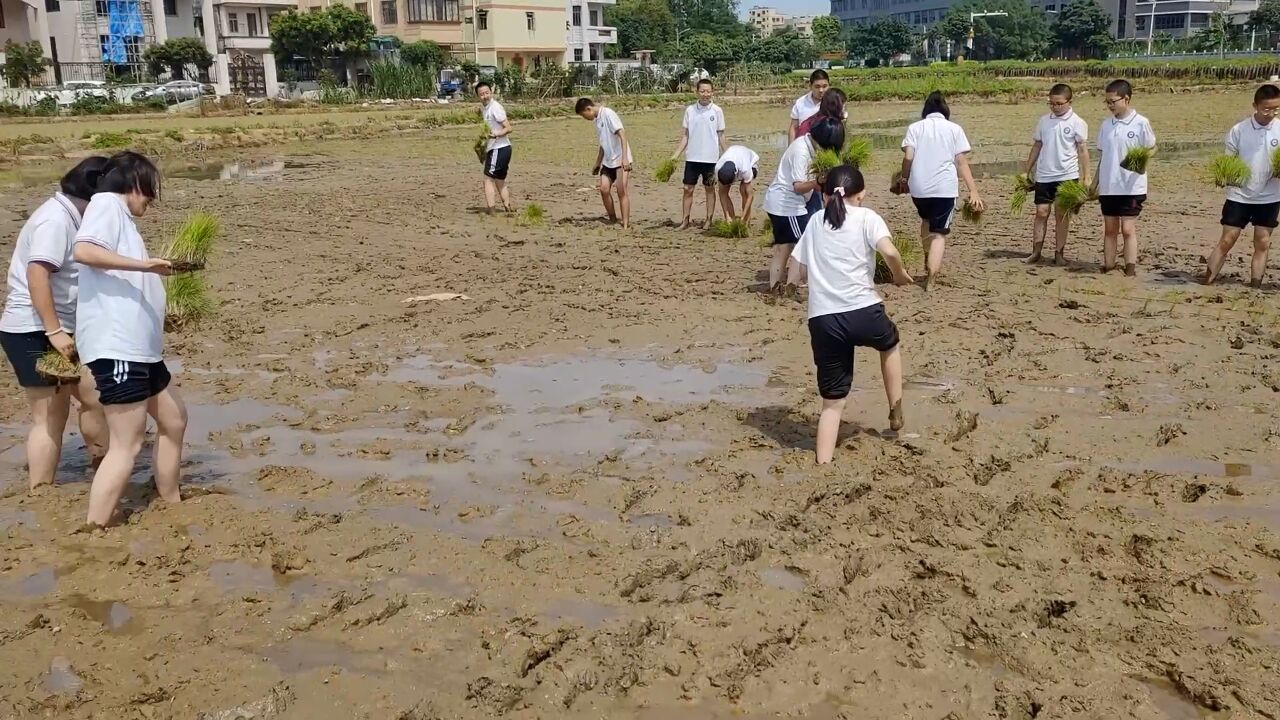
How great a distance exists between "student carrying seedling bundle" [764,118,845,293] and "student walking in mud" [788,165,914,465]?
8.84ft

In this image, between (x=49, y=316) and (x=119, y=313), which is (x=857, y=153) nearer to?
(x=119, y=313)

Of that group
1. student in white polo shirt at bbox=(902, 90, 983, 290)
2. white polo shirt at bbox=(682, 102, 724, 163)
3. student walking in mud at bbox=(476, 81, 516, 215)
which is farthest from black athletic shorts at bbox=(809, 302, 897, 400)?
student walking in mud at bbox=(476, 81, 516, 215)

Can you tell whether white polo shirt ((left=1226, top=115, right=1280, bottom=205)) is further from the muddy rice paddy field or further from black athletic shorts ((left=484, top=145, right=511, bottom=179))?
black athletic shorts ((left=484, top=145, right=511, bottom=179))

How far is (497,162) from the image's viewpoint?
13570 millimetres

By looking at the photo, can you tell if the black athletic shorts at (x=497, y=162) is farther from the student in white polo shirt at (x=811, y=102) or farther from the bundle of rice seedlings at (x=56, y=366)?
the bundle of rice seedlings at (x=56, y=366)

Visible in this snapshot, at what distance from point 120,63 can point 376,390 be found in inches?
2200

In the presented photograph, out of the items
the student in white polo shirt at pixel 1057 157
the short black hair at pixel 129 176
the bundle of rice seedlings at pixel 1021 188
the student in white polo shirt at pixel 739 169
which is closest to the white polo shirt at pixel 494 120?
the student in white polo shirt at pixel 739 169

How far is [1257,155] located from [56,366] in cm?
863

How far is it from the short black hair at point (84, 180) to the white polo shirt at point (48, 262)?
0.05 metres

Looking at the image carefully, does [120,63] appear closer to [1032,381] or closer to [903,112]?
[903,112]

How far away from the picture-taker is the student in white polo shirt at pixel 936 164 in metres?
8.86

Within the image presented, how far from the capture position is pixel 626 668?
3.68 m

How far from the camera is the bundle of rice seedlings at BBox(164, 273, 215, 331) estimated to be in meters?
7.59

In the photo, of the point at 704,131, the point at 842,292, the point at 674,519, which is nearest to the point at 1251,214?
the point at 842,292
